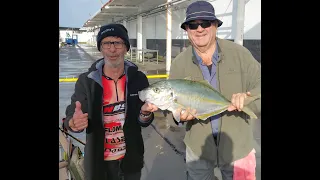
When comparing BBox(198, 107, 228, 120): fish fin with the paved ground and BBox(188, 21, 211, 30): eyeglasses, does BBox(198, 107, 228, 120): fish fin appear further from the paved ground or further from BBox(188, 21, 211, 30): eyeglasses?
the paved ground

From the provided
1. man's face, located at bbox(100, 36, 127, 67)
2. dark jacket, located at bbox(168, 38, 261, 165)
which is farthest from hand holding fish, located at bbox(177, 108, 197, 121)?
man's face, located at bbox(100, 36, 127, 67)

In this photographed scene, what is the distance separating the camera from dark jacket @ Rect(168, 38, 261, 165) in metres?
2.41

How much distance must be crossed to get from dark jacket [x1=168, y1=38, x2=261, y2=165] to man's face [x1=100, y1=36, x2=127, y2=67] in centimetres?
54

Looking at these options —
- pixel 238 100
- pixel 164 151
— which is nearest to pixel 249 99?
pixel 238 100

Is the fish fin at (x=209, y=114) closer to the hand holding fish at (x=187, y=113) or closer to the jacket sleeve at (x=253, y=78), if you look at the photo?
the hand holding fish at (x=187, y=113)

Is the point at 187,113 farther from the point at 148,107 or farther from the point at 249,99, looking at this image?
the point at 249,99

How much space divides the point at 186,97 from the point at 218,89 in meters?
0.32

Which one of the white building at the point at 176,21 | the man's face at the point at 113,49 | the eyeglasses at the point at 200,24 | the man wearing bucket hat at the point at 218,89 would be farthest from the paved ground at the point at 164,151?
the white building at the point at 176,21

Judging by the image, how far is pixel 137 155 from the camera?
8.50ft

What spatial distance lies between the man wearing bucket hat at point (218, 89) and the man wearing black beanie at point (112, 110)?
427 millimetres

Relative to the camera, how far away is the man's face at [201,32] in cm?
235
